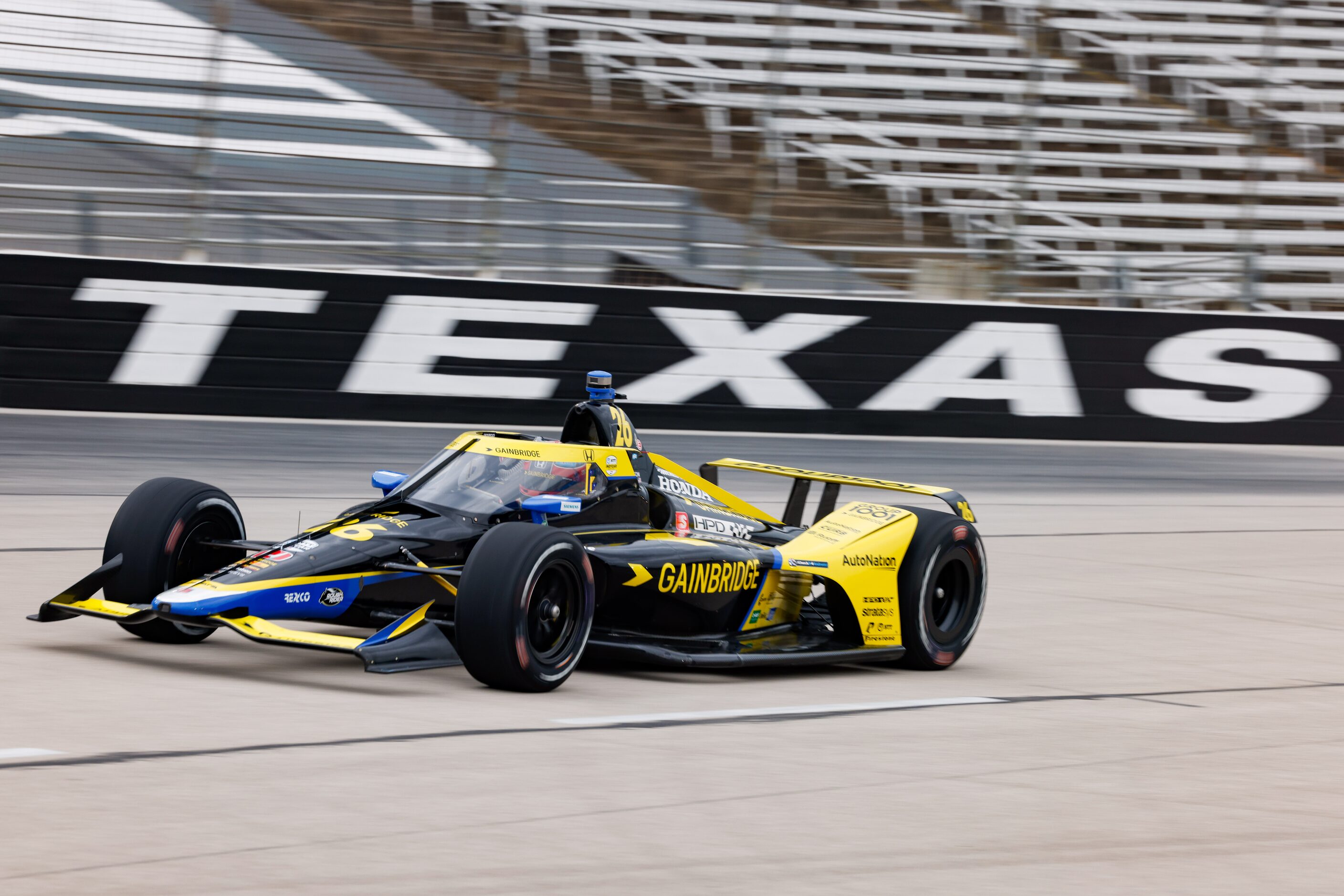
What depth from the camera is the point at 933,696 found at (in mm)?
7074

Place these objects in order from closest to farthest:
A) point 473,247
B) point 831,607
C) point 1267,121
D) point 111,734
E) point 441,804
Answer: point 441,804, point 111,734, point 831,607, point 473,247, point 1267,121

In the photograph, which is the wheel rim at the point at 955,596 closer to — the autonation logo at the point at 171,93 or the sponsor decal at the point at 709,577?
the sponsor decal at the point at 709,577

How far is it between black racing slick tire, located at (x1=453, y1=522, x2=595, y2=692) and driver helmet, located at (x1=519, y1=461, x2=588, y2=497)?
2.43ft

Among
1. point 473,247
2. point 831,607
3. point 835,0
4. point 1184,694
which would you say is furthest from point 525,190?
point 1184,694

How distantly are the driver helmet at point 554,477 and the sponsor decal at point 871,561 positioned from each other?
1408mm

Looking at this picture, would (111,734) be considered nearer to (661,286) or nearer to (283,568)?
(283,568)

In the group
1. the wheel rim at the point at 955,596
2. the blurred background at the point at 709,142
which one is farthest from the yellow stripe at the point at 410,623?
the blurred background at the point at 709,142

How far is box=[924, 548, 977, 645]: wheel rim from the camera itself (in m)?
8.09

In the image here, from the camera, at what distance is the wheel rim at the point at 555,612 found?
20.7ft

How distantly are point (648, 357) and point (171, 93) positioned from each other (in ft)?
16.3

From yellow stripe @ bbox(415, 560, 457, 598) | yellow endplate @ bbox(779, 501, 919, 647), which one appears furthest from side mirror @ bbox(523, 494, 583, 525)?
yellow endplate @ bbox(779, 501, 919, 647)

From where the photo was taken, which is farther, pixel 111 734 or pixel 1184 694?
pixel 1184 694

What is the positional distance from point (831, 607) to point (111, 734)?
12.0ft

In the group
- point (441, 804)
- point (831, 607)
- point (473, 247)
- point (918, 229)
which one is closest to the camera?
point (441, 804)
